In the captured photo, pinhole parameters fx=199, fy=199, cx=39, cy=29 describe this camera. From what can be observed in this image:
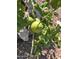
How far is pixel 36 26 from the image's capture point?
1.77 meters

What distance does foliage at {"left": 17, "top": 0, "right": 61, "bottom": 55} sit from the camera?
176cm

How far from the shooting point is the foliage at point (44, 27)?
1.76 m

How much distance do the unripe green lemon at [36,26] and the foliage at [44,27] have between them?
2 centimetres

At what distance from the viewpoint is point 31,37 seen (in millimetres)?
1766

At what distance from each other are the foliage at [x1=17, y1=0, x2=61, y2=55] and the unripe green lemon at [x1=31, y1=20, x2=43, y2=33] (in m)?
0.02

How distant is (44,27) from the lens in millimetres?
1780

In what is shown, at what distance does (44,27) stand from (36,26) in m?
0.07

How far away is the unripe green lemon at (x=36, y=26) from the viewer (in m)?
1.77

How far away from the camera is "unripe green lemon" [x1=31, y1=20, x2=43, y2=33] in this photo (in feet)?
5.80
